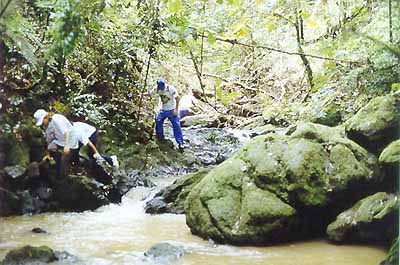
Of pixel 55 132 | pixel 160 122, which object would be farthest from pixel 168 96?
pixel 55 132

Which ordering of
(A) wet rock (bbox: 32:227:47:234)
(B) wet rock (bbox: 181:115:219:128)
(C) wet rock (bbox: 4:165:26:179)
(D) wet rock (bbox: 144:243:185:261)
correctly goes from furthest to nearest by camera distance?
(B) wet rock (bbox: 181:115:219:128) < (C) wet rock (bbox: 4:165:26:179) < (A) wet rock (bbox: 32:227:47:234) < (D) wet rock (bbox: 144:243:185:261)

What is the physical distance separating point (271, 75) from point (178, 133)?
6.58 m

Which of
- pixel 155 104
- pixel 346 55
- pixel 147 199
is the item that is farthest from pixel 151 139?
pixel 346 55

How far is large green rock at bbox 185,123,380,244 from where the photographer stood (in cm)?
627

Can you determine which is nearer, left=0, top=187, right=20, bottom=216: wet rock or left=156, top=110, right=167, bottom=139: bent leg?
left=0, top=187, right=20, bottom=216: wet rock

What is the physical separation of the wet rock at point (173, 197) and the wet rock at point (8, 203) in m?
1.99

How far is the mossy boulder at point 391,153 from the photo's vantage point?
630cm

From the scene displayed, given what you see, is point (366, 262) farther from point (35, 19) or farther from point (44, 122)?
point (35, 19)

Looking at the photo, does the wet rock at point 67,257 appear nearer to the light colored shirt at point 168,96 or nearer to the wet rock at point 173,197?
the wet rock at point 173,197

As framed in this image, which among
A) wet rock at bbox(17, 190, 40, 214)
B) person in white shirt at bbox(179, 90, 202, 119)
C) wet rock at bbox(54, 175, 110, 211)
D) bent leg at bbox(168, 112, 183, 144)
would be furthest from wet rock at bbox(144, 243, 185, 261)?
person in white shirt at bbox(179, 90, 202, 119)

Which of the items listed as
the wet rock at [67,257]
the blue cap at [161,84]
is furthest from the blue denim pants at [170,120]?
the wet rock at [67,257]

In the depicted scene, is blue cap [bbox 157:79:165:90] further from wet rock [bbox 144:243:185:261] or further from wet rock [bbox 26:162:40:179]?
wet rock [bbox 144:243:185:261]

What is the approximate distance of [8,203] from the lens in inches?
316

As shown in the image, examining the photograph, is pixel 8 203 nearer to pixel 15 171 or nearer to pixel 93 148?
pixel 15 171
